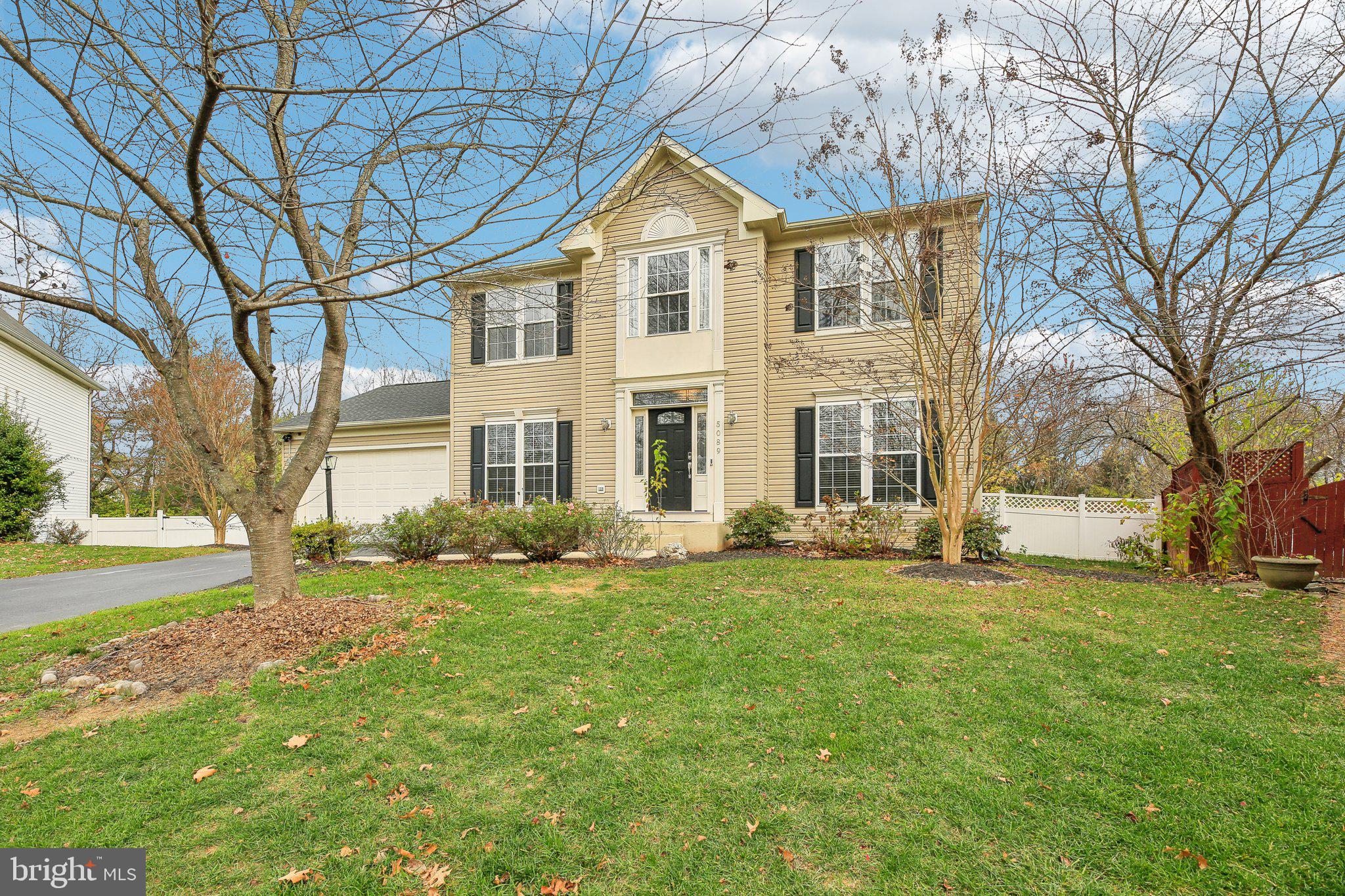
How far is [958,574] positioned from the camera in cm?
750

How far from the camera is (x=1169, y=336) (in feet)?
22.4

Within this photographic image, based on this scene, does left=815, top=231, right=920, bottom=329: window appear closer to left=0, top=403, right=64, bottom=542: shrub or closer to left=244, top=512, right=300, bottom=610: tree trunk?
left=244, top=512, right=300, bottom=610: tree trunk

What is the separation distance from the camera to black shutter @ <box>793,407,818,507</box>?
36.7 feet

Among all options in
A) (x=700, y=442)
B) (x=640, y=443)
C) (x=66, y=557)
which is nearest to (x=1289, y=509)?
(x=700, y=442)

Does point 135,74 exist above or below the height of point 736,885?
above

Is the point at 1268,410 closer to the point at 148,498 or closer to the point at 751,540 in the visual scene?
the point at 751,540

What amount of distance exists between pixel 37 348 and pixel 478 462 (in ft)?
48.3

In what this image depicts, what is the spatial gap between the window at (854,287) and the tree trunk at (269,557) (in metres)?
7.82

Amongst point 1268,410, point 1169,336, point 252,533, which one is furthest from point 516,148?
point 1268,410

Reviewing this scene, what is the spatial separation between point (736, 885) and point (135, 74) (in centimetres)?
576

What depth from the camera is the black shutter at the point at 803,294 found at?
450 inches

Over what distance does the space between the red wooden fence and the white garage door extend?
1430 cm

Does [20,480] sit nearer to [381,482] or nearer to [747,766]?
[381,482]

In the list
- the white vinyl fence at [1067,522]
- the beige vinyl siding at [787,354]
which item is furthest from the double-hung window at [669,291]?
the white vinyl fence at [1067,522]
